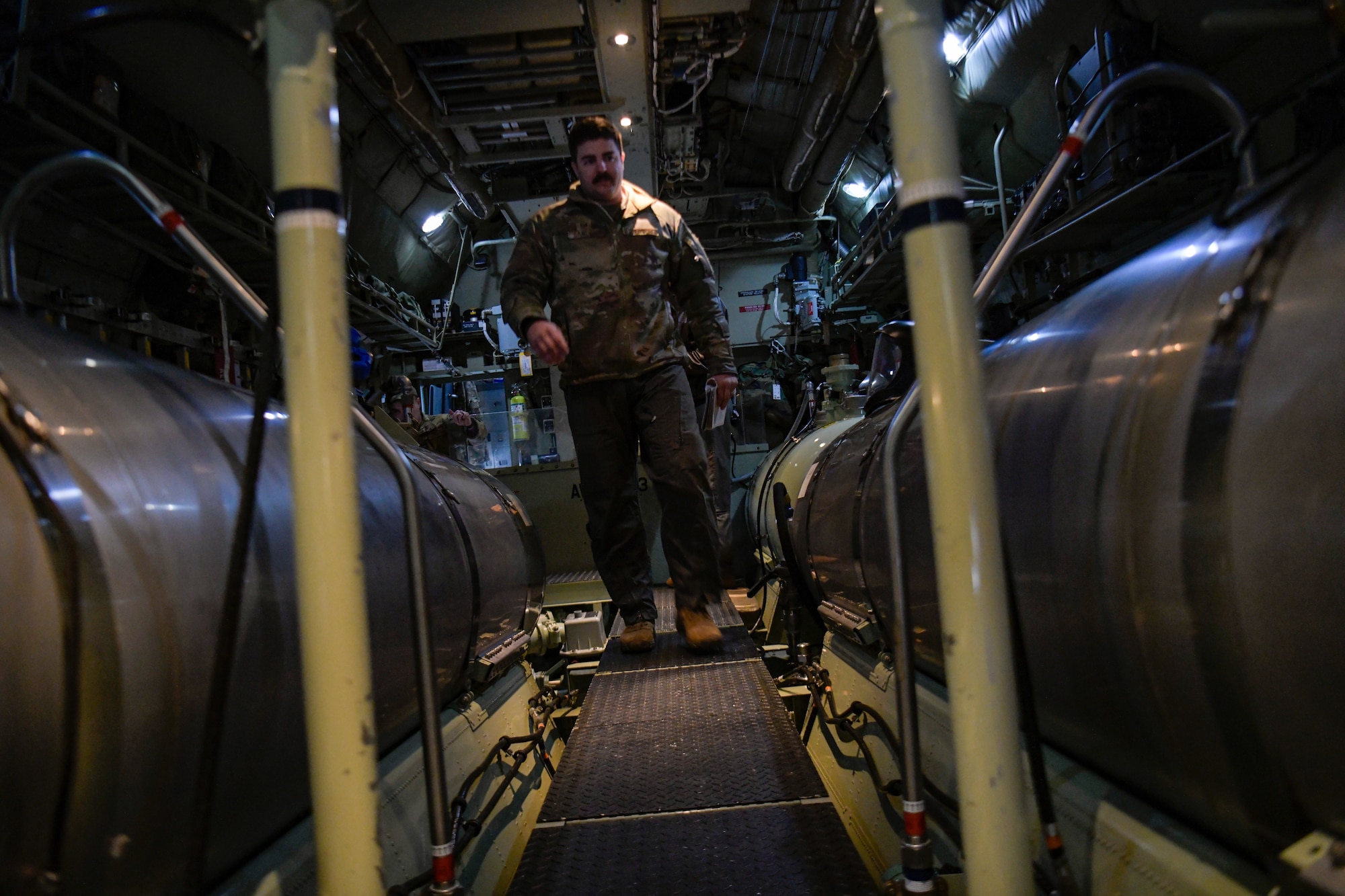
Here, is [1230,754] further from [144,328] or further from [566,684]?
[144,328]

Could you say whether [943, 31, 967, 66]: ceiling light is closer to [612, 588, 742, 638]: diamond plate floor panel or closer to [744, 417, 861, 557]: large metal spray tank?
[744, 417, 861, 557]: large metal spray tank

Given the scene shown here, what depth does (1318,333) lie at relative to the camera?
0.69 m

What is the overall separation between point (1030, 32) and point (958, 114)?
42.6 inches

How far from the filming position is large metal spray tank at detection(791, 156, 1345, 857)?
27.5 inches

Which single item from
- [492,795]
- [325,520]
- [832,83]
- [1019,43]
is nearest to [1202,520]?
[325,520]

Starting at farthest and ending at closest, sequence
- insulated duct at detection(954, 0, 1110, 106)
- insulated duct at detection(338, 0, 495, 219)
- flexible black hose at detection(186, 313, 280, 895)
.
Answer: insulated duct at detection(954, 0, 1110, 106) < insulated duct at detection(338, 0, 495, 219) < flexible black hose at detection(186, 313, 280, 895)

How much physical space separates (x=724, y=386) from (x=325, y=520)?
2.13 metres

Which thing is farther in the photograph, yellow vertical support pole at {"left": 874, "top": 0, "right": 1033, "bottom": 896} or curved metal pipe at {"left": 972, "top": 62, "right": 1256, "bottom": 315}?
curved metal pipe at {"left": 972, "top": 62, "right": 1256, "bottom": 315}

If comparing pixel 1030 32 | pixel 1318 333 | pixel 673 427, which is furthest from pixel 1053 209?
pixel 1318 333

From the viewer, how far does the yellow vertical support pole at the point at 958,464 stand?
2.23 ft

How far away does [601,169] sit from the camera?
2631 millimetres

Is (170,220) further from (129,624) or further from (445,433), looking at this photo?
(445,433)

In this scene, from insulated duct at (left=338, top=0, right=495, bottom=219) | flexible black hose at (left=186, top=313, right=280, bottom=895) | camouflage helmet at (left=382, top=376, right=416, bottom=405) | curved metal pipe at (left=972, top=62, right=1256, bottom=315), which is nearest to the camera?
flexible black hose at (left=186, top=313, right=280, bottom=895)

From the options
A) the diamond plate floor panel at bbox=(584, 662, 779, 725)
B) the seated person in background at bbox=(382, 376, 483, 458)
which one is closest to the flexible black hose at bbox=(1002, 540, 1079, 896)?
the diamond plate floor panel at bbox=(584, 662, 779, 725)
